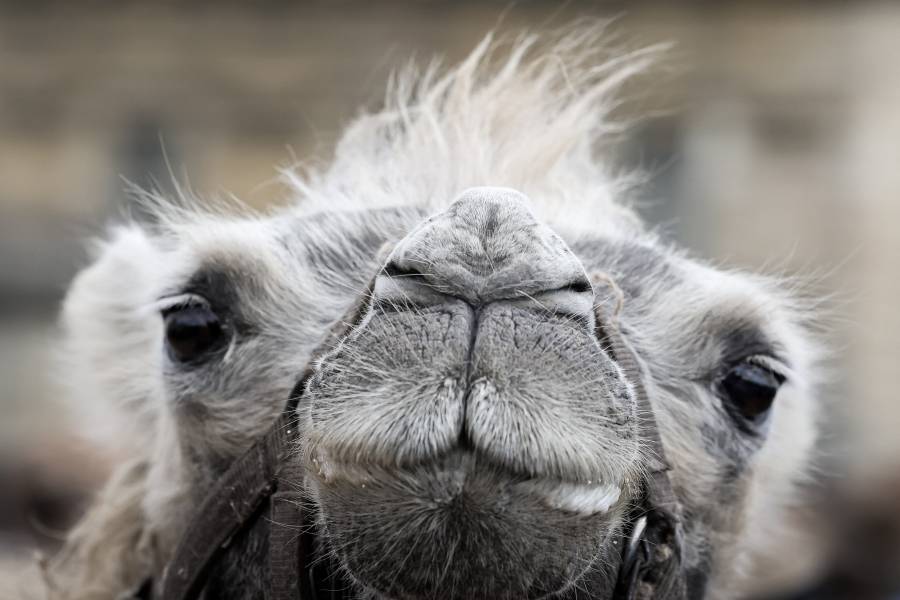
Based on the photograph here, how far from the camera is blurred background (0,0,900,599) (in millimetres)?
18375

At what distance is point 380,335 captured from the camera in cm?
245

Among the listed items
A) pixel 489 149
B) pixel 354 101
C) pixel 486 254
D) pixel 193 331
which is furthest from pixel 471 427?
pixel 354 101

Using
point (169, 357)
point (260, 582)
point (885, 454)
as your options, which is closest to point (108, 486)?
point (169, 357)

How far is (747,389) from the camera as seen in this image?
3180mm

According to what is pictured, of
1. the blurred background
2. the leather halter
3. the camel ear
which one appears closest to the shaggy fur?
the camel ear

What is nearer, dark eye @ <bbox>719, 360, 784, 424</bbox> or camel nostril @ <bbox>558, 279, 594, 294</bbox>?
camel nostril @ <bbox>558, 279, 594, 294</bbox>

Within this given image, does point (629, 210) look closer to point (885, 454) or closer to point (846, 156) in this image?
point (885, 454)

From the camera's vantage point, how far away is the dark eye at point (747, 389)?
10.4ft

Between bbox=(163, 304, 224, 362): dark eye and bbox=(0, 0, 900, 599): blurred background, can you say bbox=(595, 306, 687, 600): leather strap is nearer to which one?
bbox=(163, 304, 224, 362): dark eye

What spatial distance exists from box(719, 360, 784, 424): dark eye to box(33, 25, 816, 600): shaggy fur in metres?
0.05

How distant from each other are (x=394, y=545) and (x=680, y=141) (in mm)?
17569

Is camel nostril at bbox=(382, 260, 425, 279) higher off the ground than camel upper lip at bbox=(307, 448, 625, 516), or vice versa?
camel nostril at bbox=(382, 260, 425, 279)

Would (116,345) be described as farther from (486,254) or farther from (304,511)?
(486,254)

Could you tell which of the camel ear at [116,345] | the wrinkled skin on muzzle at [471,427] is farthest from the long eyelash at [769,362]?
the camel ear at [116,345]
